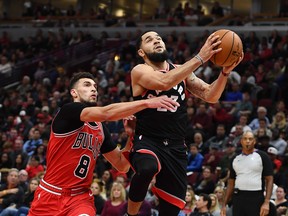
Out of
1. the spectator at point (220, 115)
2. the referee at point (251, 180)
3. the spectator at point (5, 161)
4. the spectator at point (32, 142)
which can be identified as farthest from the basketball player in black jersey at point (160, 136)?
the spectator at point (32, 142)

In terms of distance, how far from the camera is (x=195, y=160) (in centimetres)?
1499

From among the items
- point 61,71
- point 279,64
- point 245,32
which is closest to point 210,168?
point 279,64

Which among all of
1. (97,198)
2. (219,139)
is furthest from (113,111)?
(219,139)

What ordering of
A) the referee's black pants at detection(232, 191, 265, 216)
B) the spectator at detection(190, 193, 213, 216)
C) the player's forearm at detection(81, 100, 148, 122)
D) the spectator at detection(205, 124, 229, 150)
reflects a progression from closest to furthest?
the player's forearm at detection(81, 100, 148, 122) → the referee's black pants at detection(232, 191, 265, 216) → the spectator at detection(190, 193, 213, 216) → the spectator at detection(205, 124, 229, 150)

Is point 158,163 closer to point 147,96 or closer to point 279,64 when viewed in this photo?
point 147,96

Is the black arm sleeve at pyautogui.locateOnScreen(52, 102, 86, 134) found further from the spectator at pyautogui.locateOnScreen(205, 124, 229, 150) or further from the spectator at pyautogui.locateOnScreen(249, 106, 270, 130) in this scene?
the spectator at pyautogui.locateOnScreen(249, 106, 270, 130)

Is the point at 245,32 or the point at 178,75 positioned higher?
the point at 178,75

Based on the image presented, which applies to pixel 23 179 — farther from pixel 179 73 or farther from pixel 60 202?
pixel 179 73

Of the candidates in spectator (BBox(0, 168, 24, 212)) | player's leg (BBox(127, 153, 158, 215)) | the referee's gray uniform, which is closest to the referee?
the referee's gray uniform

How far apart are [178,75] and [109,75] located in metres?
15.9

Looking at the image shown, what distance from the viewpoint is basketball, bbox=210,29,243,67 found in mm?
6559

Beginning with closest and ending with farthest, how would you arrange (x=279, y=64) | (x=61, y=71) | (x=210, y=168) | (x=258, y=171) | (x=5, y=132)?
(x=258, y=171), (x=210, y=168), (x=279, y=64), (x=5, y=132), (x=61, y=71)

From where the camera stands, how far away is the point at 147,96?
274 inches

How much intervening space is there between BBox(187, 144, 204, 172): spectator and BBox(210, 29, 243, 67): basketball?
8357mm
